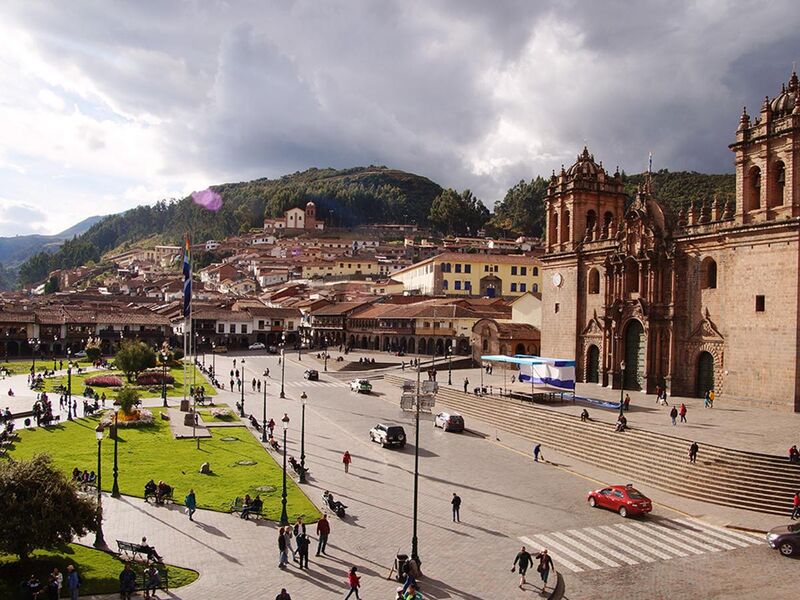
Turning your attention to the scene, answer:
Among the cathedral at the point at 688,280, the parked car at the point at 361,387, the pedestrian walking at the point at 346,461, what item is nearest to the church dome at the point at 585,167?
the cathedral at the point at 688,280

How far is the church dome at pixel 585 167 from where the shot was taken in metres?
46.6

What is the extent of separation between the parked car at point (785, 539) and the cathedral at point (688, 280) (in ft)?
39.2

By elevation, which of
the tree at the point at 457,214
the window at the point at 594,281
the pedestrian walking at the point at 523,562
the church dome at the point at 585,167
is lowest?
the pedestrian walking at the point at 523,562

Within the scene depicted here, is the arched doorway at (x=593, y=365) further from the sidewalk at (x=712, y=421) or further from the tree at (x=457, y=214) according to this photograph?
the tree at (x=457, y=214)

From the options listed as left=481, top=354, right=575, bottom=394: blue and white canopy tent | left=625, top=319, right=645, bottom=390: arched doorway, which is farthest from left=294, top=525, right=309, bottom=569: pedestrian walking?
left=625, top=319, right=645, bottom=390: arched doorway

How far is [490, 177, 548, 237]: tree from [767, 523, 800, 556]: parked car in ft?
403

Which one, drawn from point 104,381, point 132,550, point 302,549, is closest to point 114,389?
point 104,381

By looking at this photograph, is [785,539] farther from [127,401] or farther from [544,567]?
[127,401]

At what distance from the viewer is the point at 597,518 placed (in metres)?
21.1

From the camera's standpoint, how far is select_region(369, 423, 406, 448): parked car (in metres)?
30.3

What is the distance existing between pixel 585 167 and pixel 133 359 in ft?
117

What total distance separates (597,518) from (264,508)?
10.4 meters

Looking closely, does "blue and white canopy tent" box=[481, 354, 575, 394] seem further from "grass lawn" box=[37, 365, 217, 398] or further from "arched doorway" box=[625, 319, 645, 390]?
"grass lawn" box=[37, 365, 217, 398]

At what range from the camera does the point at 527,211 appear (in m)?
144
